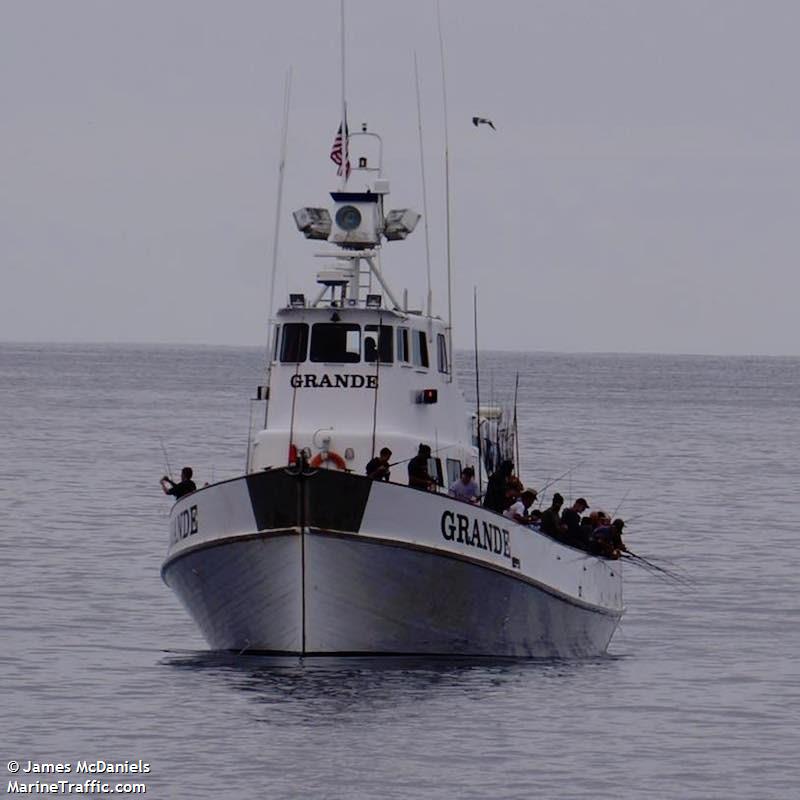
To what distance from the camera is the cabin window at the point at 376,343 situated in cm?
3158

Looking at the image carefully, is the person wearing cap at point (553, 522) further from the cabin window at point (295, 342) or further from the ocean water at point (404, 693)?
the cabin window at point (295, 342)

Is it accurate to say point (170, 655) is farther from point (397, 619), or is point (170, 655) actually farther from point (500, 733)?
point (500, 733)

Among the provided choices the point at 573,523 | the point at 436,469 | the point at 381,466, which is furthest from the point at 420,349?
the point at 381,466

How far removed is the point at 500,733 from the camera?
26.1 metres

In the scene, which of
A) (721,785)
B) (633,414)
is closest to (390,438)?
(721,785)

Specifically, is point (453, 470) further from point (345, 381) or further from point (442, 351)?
point (345, 381)

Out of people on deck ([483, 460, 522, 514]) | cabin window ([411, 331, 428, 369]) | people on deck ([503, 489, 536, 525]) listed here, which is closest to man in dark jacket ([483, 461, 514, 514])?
people on deck ([483, 460, 522, 514])

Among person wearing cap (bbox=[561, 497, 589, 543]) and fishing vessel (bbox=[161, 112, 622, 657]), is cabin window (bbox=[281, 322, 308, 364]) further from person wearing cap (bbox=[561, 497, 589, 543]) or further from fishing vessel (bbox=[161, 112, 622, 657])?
person wearing cap (bbox=[561, 497, 589, 543])

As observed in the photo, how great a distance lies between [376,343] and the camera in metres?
31.6

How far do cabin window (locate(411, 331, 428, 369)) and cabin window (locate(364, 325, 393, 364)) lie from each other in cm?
57

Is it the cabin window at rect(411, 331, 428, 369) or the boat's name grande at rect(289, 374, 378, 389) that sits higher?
the cabin window at rect(411, 331, 428, 369)

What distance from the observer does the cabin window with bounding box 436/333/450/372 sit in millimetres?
33094

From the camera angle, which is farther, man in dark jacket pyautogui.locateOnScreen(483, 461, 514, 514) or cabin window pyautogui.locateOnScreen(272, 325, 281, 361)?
cabin window pyautogui.locateOnScreen(272, 325, 281, 361)

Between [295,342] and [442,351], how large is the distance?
2.62m
